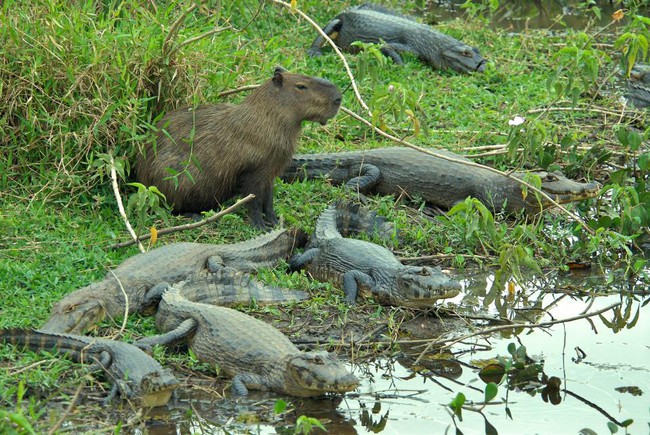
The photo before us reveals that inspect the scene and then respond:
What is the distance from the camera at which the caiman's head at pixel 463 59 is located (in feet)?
38.1

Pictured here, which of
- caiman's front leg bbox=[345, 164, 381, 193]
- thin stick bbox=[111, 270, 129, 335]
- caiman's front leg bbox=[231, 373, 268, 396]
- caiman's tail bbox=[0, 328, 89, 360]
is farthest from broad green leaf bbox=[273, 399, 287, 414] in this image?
caiman's front leg bbox=[345, 164, 381, 193]

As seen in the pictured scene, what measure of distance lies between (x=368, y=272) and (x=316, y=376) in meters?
1.71

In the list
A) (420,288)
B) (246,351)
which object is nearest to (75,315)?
(246,351)

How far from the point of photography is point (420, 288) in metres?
6.67

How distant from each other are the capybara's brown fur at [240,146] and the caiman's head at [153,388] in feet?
8.99

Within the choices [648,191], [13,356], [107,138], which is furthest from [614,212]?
[13,356]

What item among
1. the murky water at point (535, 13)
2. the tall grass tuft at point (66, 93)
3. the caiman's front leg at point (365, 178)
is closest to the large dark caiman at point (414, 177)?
the caiman's front leg at point (365, 178)

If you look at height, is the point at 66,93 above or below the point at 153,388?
above

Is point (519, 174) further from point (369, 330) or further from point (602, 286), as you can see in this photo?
point (369, 330)

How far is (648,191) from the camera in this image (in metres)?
8.30

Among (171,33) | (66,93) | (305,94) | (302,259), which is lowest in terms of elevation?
(302,259)

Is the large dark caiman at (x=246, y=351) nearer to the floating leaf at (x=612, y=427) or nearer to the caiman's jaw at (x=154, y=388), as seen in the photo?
the caiman's jaw at (x=154, y=388)

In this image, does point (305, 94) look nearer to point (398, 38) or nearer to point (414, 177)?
point (414, 177)

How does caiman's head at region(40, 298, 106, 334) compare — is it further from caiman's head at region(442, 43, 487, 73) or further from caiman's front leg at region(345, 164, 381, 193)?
caiman's head at region(442, 43, 487, 73)
